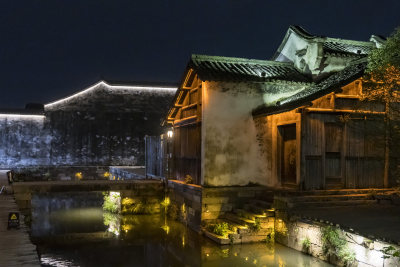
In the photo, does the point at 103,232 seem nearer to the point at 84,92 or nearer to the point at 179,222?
the point at 179,222

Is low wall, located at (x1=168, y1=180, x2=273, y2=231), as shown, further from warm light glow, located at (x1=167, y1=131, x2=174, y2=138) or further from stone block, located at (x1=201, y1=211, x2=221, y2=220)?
warm light glow, located at (x1=167, y1=131, x2=174, y2=138)

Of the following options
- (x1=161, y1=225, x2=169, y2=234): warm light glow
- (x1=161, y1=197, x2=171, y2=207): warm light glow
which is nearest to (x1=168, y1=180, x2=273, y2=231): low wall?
(x1=161, y1=225, x2=169, y2=234): warm light glow

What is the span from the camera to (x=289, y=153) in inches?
679

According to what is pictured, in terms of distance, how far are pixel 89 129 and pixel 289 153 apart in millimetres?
21201

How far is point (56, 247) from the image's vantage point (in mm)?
13641

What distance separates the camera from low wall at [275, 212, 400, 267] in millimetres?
9057

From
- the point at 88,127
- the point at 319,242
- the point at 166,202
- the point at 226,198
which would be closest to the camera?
the point at 319,242

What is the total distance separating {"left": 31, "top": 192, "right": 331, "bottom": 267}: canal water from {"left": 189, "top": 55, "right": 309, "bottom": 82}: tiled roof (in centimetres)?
622

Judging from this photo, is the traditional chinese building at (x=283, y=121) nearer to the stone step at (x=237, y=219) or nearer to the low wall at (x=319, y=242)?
the stone step at (x=237, y=219)

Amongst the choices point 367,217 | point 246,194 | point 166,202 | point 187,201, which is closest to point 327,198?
point 367,217

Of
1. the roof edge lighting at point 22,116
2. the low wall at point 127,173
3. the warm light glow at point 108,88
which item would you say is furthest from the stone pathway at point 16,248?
the warm light glow at point 108,88

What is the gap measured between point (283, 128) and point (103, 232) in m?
8.44

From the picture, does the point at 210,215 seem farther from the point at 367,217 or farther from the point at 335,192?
the point at 367,217

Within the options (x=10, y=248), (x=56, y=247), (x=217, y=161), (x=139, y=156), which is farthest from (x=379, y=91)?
(x=139, y=156)
